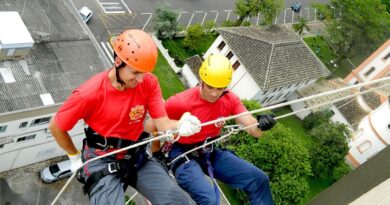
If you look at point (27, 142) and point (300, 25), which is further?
point (300, 25)

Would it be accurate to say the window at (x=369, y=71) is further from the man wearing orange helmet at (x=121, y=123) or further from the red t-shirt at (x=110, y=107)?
the red t-shirt at (x=110, y=107)

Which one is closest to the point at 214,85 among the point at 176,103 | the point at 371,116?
the point at 176,103

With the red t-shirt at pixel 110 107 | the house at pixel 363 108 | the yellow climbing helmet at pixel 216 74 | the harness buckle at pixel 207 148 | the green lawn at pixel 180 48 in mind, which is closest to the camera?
the red t-shirt at pixel 110 107

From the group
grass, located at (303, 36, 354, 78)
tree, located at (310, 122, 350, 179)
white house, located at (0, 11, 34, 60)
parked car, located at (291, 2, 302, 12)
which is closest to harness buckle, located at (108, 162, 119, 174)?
white house, located at (0, 11, 34, 60)

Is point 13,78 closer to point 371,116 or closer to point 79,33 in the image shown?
point 79,33

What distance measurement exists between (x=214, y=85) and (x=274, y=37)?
24044mm

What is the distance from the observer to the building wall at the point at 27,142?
18281mm

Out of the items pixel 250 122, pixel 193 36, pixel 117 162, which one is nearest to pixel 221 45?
pixel 193 36

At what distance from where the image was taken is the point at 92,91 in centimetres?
582

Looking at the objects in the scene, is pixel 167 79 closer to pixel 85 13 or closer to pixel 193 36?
pixel 193 36

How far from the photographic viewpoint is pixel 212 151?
24.5 ft

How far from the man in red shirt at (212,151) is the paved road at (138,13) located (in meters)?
21.2

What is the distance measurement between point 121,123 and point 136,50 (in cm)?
99

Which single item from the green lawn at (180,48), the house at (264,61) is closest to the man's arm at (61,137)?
the house at (264,61)
